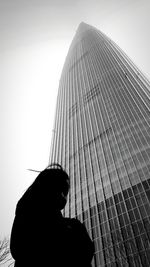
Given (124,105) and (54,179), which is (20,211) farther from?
(124,105)

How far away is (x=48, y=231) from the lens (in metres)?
2.59

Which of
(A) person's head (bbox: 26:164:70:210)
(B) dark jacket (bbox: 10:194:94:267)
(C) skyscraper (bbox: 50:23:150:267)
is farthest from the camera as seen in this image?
(C) skyscraper (bbox: 50:23:150:267)

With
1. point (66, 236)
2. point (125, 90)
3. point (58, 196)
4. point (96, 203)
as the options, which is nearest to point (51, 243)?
point (66, 236)

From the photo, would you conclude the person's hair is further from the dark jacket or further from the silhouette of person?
the dark jacket

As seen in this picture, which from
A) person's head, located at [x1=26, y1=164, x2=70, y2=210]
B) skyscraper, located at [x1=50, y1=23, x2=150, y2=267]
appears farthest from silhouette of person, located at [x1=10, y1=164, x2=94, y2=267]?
skyscraper, located at [x1=50, y1=23, x2=150, y2=267]

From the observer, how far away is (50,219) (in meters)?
2.70

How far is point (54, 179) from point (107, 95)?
80.5m

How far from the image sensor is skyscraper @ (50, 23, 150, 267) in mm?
45688

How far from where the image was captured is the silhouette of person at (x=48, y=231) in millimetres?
2439

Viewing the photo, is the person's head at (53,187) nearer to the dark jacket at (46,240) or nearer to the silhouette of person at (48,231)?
the silhouette of person at (48,231)

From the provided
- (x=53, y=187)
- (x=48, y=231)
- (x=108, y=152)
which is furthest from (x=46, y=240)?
(x=108, y=152)

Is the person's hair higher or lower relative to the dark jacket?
higher

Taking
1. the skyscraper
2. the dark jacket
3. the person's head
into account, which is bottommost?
the skyscraper

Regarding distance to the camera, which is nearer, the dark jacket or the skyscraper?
the dark jacket
